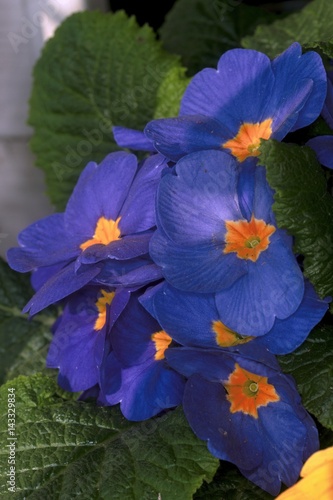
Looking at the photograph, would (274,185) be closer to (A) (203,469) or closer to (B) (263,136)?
(B) (263,136)

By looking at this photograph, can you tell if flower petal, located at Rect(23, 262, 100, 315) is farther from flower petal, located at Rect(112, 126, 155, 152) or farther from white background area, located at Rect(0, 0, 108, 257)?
white background area, located at Rect(0, 0, 108, 257)

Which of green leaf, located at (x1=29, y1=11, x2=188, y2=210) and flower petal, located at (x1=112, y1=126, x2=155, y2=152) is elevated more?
flower petal, located at (x1=112, y1=126, x2=155, y2=152)

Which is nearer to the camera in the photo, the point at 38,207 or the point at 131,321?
the point at 131,321

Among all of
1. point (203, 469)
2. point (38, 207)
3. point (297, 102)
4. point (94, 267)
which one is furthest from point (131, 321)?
point (38, 207)

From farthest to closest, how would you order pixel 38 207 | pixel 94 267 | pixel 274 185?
pixel 38 207 → pixel 94 267 → pixel 274 185

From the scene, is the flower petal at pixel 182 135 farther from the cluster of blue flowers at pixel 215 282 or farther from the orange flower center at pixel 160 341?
the orange flower center at pixel 160 341

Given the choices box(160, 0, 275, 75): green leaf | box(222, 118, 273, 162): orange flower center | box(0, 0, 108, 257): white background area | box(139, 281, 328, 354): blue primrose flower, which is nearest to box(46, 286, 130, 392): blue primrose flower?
box(139, 281, 328, 354): blue primrose flower
